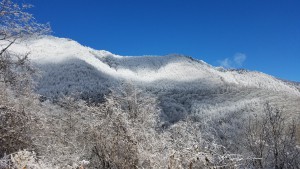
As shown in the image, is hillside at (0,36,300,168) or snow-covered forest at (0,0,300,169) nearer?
snow-covered forest at (0,0,300,169)

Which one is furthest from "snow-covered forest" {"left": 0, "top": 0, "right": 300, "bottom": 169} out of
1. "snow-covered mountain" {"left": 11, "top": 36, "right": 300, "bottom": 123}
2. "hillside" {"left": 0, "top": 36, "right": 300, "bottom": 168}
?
"snow-covered mountain" {"left": 11, "top": 36, "right": 300, "bottom": 123}

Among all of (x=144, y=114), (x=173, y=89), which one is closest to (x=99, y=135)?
(x=144, y=114)

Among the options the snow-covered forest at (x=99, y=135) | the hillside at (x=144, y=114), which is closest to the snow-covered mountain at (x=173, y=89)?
the hillside at (x=144, y=114)

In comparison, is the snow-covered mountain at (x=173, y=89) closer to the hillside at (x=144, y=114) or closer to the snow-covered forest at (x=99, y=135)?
the hillside at (x=144, y=114)

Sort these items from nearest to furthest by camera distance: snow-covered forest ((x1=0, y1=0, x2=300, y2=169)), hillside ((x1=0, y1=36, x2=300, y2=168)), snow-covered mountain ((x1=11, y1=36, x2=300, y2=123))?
snow-covered forest ((x1=0, y1=0, x2=300, y2=169)), hillside ((x1=0, y1=36, x2=300, y2=168)), snow-covered mountain ((x1=11, y1=36, x2=300, y2=123))

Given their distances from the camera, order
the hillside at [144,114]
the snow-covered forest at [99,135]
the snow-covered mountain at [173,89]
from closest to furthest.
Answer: the snow-covered forest at [99,135]
the hillside at [144,114]
the snow-covered mountain at [173,89]

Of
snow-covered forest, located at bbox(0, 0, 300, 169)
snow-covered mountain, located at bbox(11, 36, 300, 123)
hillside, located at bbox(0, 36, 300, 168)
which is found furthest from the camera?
snow-covered mountain, located at bbox(11, 36, 300, 123)

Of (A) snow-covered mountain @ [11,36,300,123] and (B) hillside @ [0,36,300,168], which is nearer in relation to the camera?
(B) hillside @ [0,36,300,168]

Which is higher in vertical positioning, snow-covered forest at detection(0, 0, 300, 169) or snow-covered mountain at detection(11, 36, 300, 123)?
snow-covered mountain at detection(11, 36, 300, 123)

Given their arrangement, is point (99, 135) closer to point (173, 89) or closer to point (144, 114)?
A: point (144, 114)

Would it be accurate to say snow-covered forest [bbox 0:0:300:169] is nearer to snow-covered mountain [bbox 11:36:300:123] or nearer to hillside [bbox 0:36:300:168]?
hillside [bbox 0:36:300:168]

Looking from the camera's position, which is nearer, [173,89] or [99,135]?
[99,135]

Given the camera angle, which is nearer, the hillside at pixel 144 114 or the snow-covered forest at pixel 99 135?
the snow-covered forest at pixel 99 135

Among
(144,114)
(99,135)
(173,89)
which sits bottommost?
(99,135)
